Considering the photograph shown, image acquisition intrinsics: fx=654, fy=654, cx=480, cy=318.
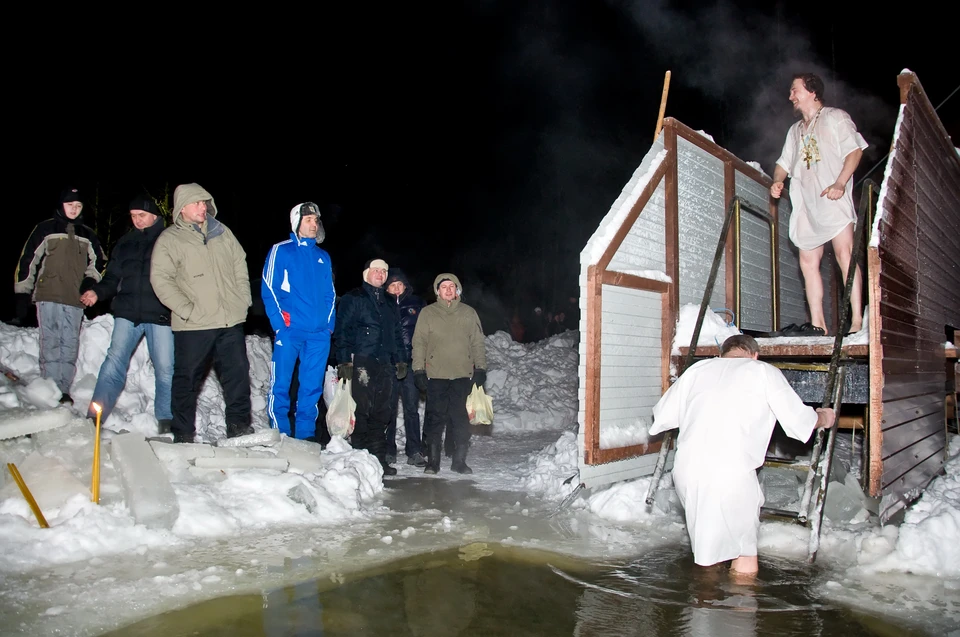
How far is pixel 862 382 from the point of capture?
5305mm

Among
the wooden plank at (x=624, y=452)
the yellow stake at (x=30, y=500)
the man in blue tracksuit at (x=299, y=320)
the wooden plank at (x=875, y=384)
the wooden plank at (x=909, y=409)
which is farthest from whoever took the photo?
the man in blue tracksuit at (x=299, y=320)

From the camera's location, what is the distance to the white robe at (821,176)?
6062 millimetres

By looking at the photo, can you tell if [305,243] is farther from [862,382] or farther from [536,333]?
[536,333]

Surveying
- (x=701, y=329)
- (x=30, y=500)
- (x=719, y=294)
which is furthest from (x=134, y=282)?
(x=719, y=294)

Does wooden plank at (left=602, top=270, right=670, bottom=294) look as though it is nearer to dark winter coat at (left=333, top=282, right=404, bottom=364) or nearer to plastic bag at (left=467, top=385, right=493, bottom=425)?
plastic bag at (left=467, top=385, right=493, bottom=425)

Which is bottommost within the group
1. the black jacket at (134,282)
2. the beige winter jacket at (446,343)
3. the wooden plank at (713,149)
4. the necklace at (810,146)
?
the beige winter jacket at (446,343)

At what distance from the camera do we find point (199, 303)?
5.63 metres

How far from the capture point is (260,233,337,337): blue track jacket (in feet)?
20.9

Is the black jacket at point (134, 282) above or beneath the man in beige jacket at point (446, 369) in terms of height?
above

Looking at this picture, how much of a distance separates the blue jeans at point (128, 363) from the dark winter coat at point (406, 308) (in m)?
2.52

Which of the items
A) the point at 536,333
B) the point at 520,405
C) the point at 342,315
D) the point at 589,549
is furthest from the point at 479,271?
the point at 589,549

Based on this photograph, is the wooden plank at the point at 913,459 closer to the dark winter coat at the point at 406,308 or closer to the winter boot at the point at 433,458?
the winter boot at the point at 433,458

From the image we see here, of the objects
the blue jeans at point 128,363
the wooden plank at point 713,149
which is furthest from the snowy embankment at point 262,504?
the wooden plank at point 713,149

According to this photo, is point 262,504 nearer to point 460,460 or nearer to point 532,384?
point 460,460
